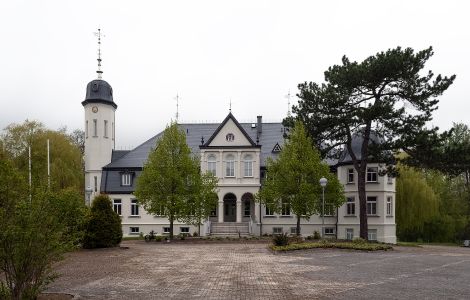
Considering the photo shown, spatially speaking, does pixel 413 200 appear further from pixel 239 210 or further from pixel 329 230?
pixel 239 210

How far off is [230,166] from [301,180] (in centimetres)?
980

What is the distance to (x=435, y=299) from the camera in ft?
39.5

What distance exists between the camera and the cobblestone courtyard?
12742mm

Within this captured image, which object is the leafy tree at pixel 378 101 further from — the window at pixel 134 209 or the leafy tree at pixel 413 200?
the window at pixel 134 209

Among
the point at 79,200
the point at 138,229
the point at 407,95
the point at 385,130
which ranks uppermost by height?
the point at 407,95

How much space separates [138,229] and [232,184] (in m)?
10.0

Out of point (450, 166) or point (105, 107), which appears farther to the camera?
point (105, 107)

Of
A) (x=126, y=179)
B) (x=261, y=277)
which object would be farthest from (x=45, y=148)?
(x=261, y=277)

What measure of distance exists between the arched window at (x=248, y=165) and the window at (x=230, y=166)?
3.82ft

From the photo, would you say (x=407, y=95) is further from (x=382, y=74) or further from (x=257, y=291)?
(x=257, y=291)

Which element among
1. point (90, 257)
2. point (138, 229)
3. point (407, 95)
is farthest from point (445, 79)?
point (138, 229)

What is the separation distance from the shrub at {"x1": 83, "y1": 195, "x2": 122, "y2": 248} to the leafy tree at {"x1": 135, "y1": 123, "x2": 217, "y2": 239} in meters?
5.14

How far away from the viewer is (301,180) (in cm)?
3350

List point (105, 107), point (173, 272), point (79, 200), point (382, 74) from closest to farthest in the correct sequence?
point (79, 200)
point (173, 272)
point (382, 74)
point (105, 107)
